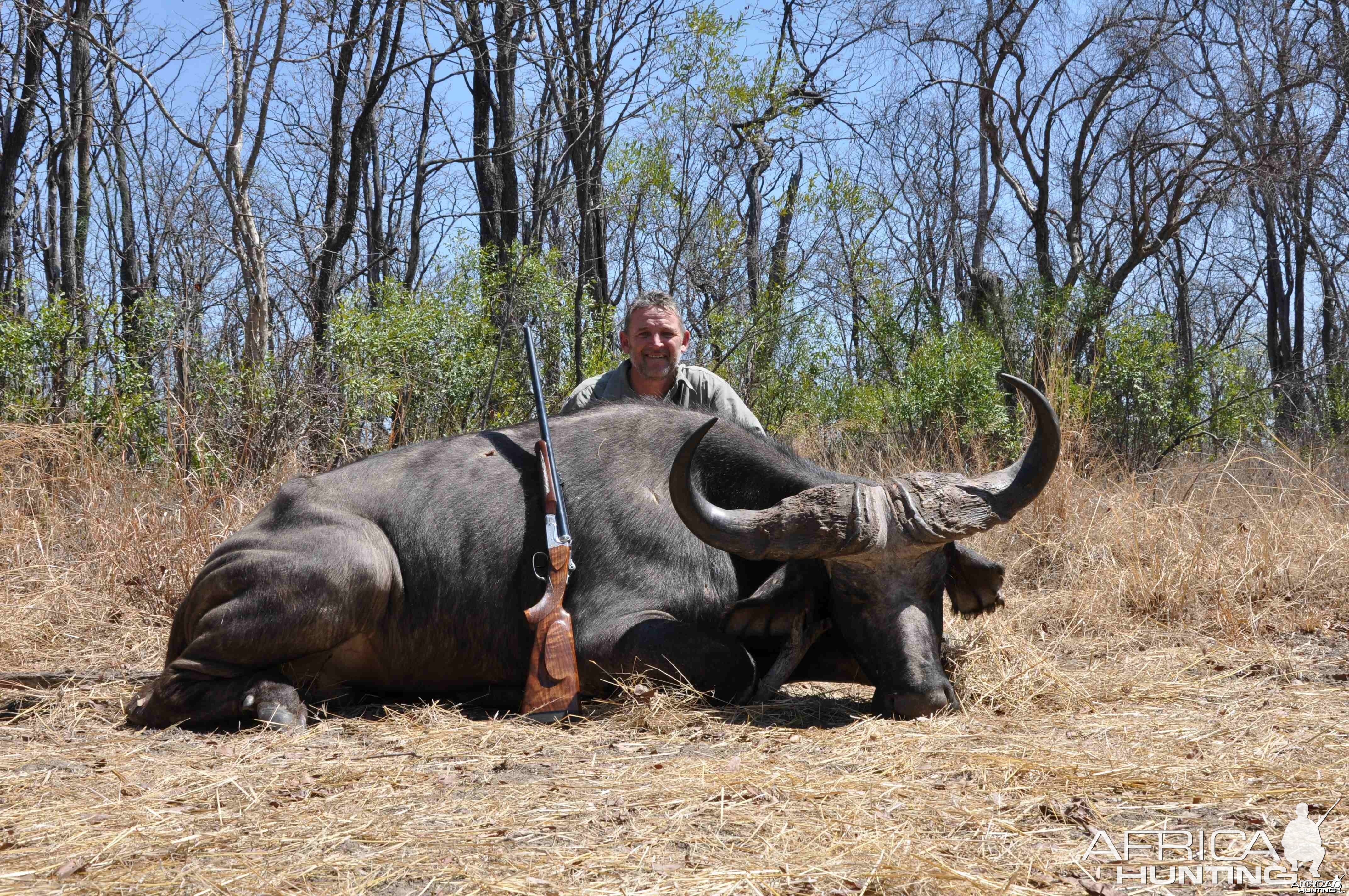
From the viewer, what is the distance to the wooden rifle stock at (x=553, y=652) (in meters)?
4.36

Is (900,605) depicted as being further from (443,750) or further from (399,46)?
(399,46)

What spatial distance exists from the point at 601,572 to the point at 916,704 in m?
1.50

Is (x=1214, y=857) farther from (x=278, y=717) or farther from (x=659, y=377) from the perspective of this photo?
(x=659, y=377)

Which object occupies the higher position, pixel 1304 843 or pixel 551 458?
pixel 551 458

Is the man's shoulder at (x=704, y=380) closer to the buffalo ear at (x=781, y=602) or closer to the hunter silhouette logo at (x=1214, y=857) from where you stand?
the buffalo ear at (x=781, y=602)

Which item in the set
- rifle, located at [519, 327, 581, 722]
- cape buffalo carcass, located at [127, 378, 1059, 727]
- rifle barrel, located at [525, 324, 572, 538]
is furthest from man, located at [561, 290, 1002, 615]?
rifle, located at [519, 327, 581, 722]

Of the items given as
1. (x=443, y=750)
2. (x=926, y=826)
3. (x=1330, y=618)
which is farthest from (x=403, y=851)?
(x=1330, y=618)

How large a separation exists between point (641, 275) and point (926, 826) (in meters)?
23.0

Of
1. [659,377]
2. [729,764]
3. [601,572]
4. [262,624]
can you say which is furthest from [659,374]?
[729,764]

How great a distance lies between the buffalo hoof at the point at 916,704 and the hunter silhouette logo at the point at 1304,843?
140 centimetres

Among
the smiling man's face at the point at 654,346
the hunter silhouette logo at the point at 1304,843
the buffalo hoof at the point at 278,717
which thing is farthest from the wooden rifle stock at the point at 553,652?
the hunter silhouette logo at the point at 1304,843

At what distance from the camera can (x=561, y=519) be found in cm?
465

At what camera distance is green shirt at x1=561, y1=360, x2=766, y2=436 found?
22.6 ft

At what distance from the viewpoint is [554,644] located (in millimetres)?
4422
